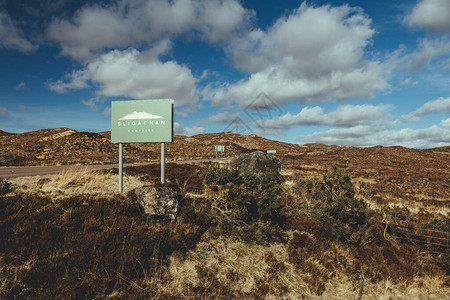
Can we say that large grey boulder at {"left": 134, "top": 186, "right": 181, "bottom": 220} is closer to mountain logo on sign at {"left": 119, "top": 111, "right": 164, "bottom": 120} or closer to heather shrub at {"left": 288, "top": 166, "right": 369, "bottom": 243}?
mountain logo on sign at {"left": 119, "top": 111, "right": 164, "bottom": 120}

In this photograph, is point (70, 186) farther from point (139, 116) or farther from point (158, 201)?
point (158, 201)

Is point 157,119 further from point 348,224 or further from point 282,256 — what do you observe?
point 348,224

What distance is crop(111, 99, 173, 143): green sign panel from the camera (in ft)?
32.1

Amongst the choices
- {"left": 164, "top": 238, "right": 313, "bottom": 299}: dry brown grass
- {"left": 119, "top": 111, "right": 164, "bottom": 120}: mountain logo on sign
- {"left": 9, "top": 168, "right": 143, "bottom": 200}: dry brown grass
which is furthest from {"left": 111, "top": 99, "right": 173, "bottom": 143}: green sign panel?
{"left": 164, "top": 238, "right": 313, "bottom": 299}: dry brown grass

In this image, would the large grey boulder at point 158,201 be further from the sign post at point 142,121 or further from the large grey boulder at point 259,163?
the large grey boulder at point 259,163

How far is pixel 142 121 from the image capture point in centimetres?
994

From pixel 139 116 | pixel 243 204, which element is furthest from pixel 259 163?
pixel 139 116

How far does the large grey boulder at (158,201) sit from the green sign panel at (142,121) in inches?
122

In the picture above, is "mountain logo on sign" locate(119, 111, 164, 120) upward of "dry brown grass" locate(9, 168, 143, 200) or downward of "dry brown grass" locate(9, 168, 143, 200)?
upward

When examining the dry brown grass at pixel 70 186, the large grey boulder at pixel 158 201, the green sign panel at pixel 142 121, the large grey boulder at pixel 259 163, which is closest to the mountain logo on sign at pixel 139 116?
the green sign panel at pixel 142 121

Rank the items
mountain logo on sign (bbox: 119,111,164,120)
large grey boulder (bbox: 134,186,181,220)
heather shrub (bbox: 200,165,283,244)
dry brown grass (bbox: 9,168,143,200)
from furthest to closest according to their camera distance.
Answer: mountain logo on sign (bbox: 119,111,164,120) → dry brown grass (bbox: 9,168,143,200) → heather shrub (bbox: 200,165,283,244) → large grey boulder (bbox: 134,186,181,220)

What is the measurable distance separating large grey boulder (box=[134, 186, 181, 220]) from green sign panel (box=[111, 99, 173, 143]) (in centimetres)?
309

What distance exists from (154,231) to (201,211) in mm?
2044

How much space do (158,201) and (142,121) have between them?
4668 millimetres
